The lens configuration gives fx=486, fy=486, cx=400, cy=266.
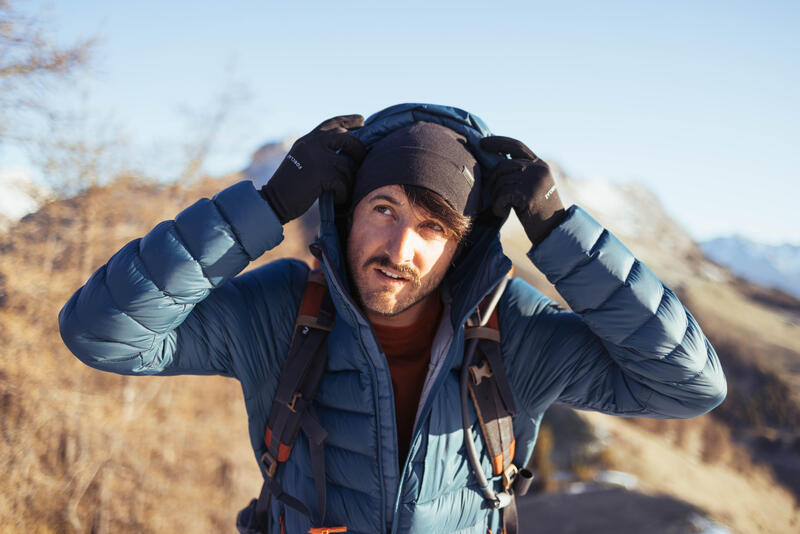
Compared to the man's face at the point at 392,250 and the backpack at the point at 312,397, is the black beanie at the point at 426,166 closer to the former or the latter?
the man's face at the point at 392,250

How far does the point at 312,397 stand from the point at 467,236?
0.96 m

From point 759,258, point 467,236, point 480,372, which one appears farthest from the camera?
point 759,258

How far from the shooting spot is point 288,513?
1.87m

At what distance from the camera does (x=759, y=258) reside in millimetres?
158500

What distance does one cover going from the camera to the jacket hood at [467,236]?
189 cm

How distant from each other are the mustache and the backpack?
223mm

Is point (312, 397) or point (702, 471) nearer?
point (312, 397)

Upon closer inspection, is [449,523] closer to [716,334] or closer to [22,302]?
[22,302]

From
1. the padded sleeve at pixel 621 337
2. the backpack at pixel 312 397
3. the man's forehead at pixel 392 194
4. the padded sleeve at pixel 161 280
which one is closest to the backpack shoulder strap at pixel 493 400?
the backpack at pixel 312 397

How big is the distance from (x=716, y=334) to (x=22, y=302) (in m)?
36.7

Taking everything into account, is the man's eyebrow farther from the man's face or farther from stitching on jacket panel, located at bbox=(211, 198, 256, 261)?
stitching on jacket panel, located at bbox=(211, 198, 256, 261)

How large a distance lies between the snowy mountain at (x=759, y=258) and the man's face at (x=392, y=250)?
524 ft

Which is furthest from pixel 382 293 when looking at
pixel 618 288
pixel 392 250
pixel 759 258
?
pixel 759 258

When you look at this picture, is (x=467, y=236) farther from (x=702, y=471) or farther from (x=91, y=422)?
(x=702, y=471)
